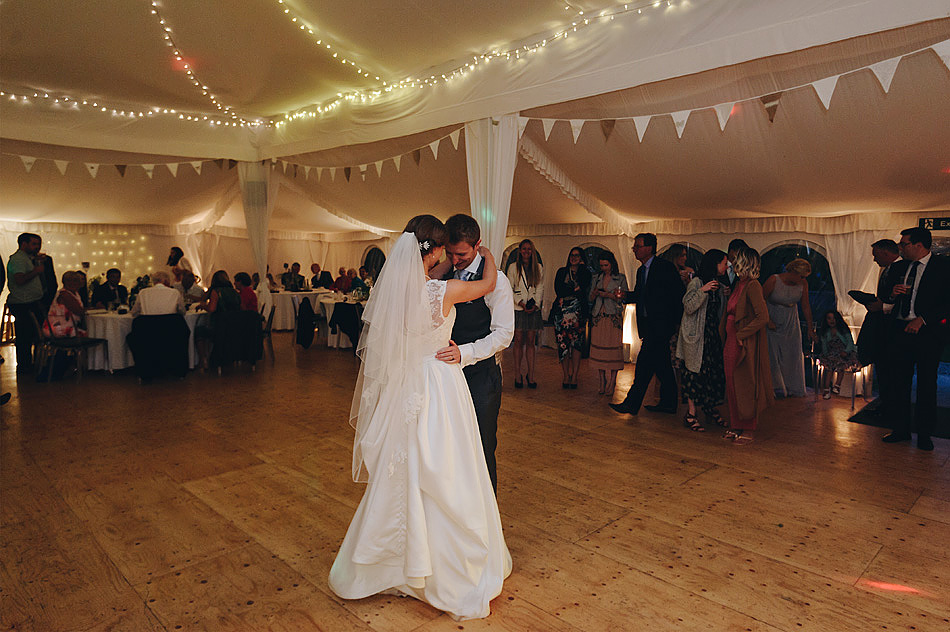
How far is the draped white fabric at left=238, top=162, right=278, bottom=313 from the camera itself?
8.41 m

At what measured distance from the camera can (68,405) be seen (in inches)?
217

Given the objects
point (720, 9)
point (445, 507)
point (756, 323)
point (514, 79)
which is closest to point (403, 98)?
point (514, 79)

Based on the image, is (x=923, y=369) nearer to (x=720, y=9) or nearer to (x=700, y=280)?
(x=700, y=280)

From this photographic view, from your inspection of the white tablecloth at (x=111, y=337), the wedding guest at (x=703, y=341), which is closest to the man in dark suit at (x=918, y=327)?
the wedding guest at (x=703, y=341)

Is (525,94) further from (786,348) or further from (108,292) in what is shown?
(108,292)

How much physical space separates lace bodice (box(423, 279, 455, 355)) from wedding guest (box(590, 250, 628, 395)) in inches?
143

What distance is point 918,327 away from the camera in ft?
13.6

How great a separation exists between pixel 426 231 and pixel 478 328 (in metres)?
0.55

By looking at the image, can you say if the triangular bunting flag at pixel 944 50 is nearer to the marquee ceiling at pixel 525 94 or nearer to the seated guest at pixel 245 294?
the marquee ceiling at pixel 525 94

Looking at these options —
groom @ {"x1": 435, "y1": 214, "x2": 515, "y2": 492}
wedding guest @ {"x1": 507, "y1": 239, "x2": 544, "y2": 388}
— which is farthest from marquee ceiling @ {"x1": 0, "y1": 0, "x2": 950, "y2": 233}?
groom @ {"x1": 435, "y1": 214, "x2": 515, "y2": 492}

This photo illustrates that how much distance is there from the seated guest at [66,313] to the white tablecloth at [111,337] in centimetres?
17

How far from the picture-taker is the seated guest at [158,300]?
6602 millimetres

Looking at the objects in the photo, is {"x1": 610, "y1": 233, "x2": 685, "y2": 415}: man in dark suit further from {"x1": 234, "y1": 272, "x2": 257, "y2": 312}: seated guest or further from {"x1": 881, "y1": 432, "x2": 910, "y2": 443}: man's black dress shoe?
{"x1": 234, "y1": 272, "x2": 257, "y2": 312}: seated guest

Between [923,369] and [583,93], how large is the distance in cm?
322
